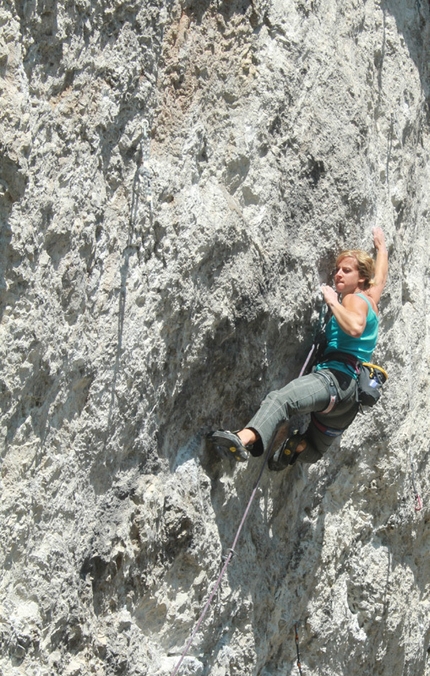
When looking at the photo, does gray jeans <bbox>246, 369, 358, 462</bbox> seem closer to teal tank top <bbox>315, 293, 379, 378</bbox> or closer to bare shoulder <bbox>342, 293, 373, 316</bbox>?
teal tank top <bbox>315, 293, 379, 378</bbox>

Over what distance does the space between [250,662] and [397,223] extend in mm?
2819

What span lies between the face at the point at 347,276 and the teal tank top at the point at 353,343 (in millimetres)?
109

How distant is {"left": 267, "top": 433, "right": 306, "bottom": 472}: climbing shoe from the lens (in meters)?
4.27

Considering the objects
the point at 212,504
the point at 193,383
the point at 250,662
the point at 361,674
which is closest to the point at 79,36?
the point at 193,383

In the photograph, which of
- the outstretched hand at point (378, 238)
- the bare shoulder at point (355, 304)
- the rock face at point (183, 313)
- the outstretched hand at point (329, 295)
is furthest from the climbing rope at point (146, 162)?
the outstretched hand at point (378, 238)

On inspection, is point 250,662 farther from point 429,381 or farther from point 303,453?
point 429,381

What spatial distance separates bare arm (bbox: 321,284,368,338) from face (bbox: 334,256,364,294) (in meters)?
0.16

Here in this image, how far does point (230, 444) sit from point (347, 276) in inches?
45.9

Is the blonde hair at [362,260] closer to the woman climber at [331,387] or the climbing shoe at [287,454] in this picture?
the woman climber at [331,387]

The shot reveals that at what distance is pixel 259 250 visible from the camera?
3945mm

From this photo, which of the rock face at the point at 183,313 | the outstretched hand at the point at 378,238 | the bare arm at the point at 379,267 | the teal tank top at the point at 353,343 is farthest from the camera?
the outstretched hand at the point at 378,238

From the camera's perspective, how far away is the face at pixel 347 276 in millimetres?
4270

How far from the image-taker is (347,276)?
168 inches

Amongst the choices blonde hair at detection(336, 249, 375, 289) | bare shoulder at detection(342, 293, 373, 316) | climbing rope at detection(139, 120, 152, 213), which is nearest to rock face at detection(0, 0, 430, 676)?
climbing rope at detection(139, 120, 152, 213)
